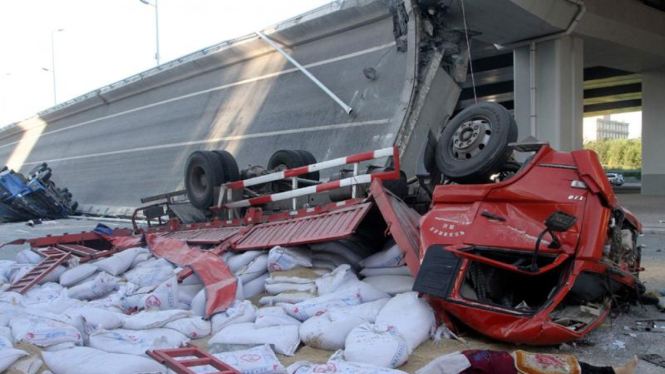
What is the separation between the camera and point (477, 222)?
12.1ft

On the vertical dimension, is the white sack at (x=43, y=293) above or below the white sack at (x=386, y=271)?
below

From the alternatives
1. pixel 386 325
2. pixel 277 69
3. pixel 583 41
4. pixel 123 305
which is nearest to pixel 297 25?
pixel 277 69

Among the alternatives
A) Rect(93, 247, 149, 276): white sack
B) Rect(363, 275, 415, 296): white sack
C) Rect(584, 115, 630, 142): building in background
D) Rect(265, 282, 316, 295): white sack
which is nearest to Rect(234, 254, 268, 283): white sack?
Rect(265, 282, 316, 295): white sack

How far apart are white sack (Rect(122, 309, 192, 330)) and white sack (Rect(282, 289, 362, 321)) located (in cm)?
83

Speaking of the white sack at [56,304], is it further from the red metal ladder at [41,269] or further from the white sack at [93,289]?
the red metal ladder at [41,269]

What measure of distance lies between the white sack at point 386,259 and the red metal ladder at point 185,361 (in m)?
1.96

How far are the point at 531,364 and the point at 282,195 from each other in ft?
11.6

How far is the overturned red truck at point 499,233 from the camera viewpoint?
11.0 feet

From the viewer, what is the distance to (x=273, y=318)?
12.8 feet

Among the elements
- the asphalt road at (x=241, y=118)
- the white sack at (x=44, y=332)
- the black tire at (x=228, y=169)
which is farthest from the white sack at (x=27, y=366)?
the asphalt road at (x=241, y=118)

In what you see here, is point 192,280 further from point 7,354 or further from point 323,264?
point 7,354

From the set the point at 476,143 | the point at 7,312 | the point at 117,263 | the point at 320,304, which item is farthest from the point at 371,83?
the point at 7,312

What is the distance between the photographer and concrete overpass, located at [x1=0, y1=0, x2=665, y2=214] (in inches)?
436

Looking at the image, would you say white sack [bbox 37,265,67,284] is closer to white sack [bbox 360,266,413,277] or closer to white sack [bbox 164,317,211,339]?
white sack [bbox 164,317,211,339]
